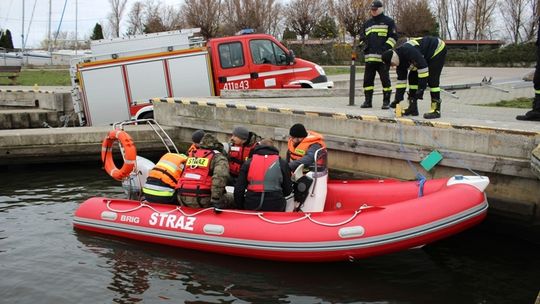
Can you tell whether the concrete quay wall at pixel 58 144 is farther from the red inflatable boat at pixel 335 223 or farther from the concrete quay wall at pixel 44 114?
the red inflatable boat at pixel 335 223

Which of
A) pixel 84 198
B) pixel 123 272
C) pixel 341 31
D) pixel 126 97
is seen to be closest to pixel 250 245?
pixel 123 272

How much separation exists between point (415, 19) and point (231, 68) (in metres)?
26.3

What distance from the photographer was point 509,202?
21.5ft

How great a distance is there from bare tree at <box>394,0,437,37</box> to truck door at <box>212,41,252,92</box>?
80.8ft

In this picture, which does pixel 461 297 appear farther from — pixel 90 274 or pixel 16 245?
pixel 16 245

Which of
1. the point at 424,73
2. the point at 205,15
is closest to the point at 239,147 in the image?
the point at 424,73

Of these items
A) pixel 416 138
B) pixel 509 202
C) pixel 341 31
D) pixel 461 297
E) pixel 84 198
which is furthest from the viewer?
pixel 341 31

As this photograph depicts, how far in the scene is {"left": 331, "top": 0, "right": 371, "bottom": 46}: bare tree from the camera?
1294 inches

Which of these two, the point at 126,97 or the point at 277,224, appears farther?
the point at 126,97

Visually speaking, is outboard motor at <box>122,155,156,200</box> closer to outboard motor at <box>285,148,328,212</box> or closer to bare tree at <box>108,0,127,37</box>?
outboard motor at <box>285,148,328,212</box>

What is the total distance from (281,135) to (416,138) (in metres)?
2.44

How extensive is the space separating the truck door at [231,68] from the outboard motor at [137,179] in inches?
192

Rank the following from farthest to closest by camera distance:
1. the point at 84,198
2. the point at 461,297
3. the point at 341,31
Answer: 1. the point at 341,31
2. the point at 84,198
3. the point at 461,297

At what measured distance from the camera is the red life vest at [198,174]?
650 centimetres
